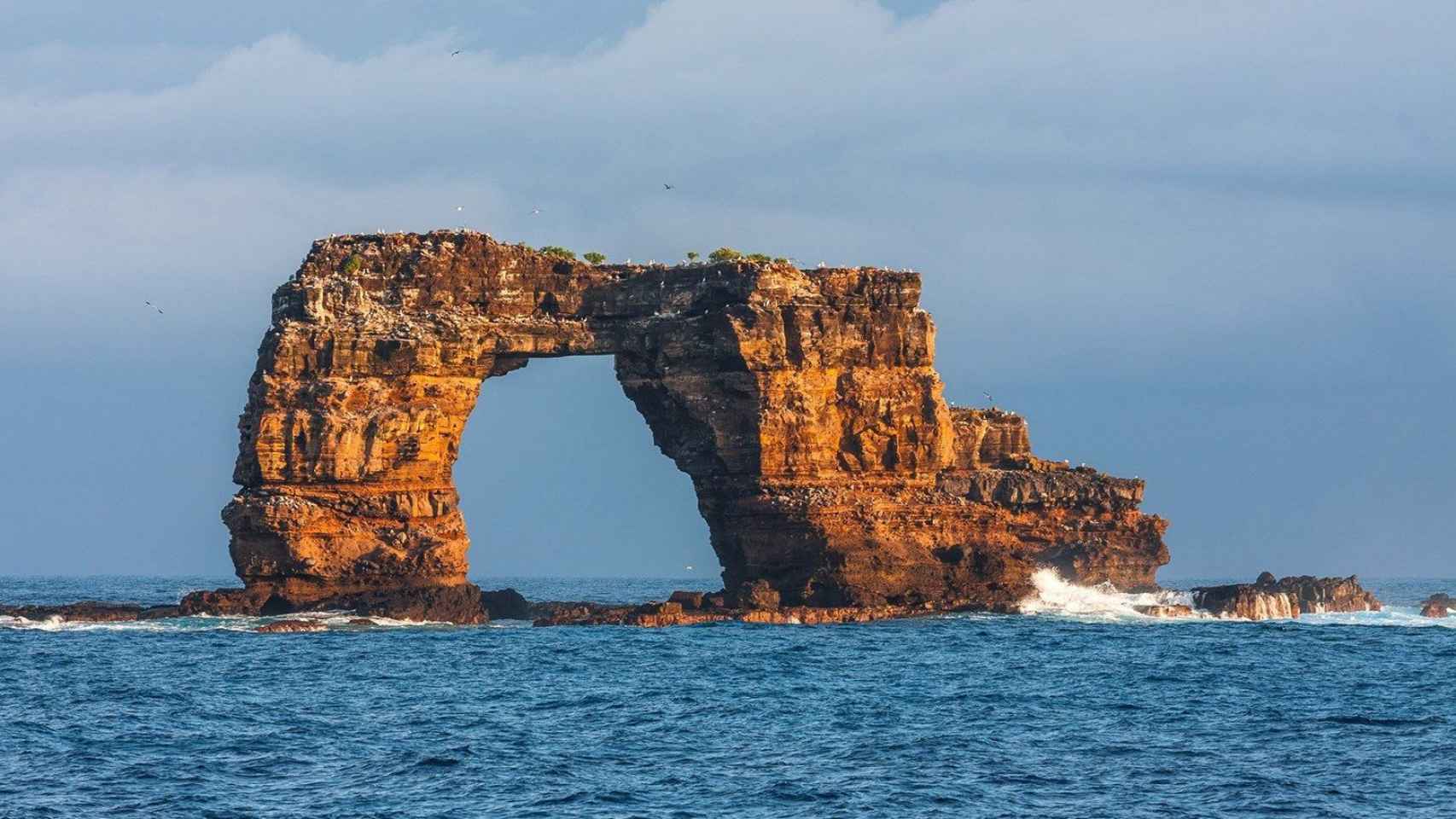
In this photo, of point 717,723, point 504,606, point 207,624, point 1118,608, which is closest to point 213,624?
point 207,624

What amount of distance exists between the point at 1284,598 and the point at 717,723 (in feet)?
168

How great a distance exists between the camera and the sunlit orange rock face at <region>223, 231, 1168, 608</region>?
7662cm

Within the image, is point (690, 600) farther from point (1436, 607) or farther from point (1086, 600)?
point (1436, 607)

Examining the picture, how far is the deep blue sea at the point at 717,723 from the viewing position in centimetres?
3844

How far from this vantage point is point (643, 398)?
82562mm

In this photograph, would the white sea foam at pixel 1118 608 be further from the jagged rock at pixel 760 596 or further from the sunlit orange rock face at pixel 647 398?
the jagged rock at pixel 760 596

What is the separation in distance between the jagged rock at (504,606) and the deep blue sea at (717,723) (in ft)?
28.7

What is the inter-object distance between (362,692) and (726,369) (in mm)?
28363

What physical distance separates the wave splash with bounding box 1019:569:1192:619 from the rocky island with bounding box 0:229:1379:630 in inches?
166

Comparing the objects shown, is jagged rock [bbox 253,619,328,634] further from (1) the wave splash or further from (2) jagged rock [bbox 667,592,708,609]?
(1) the wave splash

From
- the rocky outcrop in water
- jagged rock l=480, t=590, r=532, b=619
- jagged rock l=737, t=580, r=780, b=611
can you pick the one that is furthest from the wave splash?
jagged rock l=480, t=590, r=532, b=619

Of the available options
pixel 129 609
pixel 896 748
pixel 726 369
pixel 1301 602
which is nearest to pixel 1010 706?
pixel 896 748

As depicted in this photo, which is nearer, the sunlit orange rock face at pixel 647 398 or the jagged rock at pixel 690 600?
the sunlit orange rock face at pixel 647 398

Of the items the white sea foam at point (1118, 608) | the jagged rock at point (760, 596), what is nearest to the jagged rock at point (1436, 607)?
the white sea foam at point (1118, 608)
